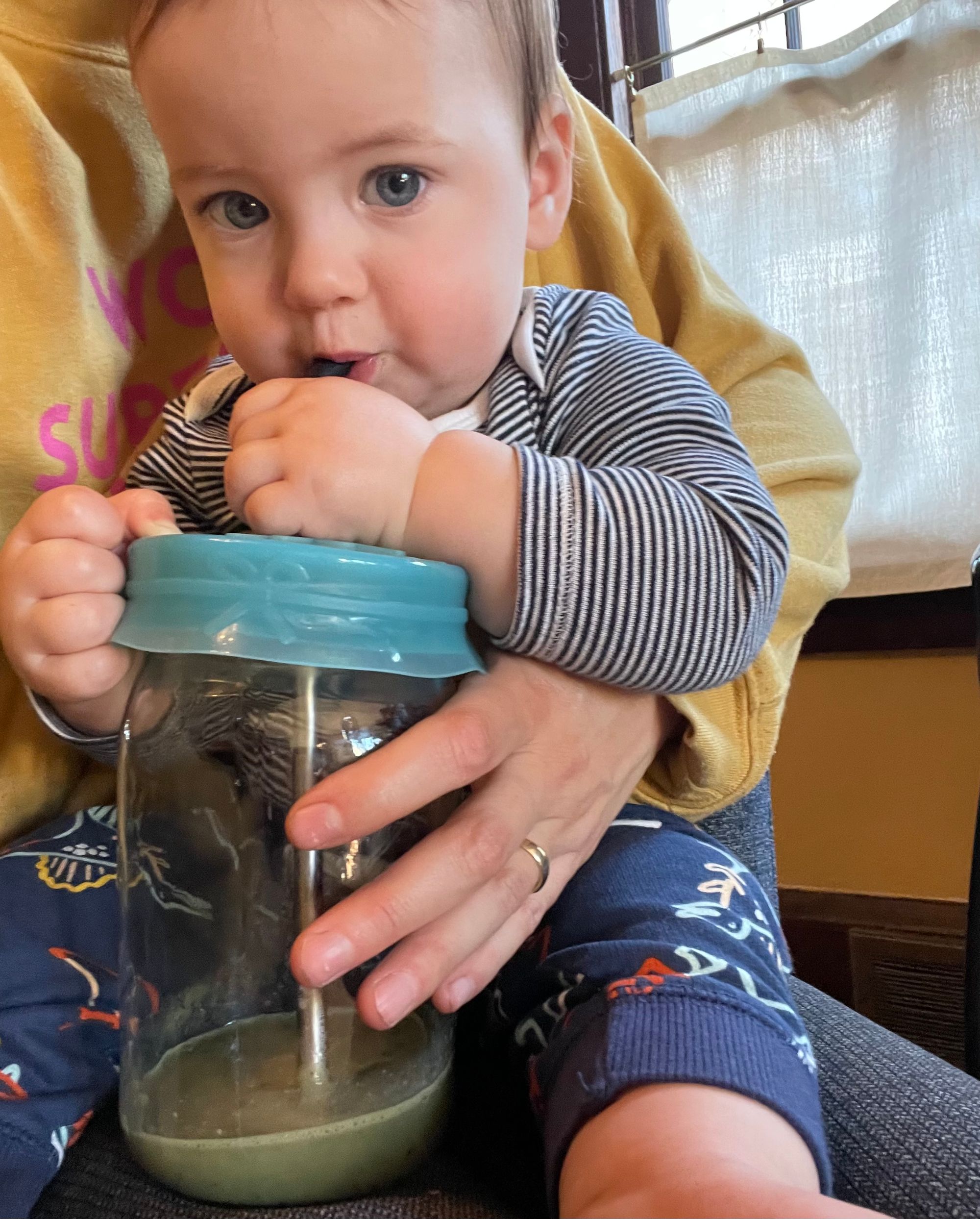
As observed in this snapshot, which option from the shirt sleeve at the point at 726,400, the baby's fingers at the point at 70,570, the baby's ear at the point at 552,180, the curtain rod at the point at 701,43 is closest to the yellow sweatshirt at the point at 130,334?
the shirt sleeve at the point at 726,400

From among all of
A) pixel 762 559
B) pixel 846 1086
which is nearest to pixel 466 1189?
pixel 846 1086

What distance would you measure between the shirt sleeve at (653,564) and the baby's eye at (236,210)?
0.26 meters

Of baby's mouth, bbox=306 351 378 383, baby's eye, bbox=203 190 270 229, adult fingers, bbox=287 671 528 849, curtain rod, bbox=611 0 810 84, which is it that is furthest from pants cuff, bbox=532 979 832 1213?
curtain rod, bbox=611 0 810 84

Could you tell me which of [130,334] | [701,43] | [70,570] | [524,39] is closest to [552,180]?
[524,39]

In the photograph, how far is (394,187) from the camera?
60 cm

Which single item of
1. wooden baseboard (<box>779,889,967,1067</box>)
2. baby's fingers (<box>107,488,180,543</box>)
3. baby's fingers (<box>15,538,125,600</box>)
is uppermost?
baby's fingers (<box>107,488,180,543</box>)

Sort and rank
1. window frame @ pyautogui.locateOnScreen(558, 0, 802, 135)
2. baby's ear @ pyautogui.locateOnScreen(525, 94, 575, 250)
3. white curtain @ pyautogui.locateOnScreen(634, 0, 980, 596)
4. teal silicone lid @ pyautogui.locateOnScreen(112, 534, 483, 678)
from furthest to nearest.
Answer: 1. window frame @ pyautogui.locateOnScreen(558, 0, 802, 135)
2. white curtain @ pyautogui.locateOnScreen(634, 0, 980, 596)
3. baby's ear @ pyautogui.locateOnScreen(525, 94, 575, 250)
4. teal silicone lid @ pyautogui.locateOnScreen(112, 534, 483, 678)

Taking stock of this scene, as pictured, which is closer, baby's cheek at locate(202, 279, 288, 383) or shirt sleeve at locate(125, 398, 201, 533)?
baby's cheek at locate(202, 279, 288, 383)

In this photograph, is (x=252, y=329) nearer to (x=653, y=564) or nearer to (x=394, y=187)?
(x=394, y=187)

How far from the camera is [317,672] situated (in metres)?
0.46

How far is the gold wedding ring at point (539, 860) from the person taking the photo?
0.52m

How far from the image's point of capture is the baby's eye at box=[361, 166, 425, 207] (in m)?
0.59

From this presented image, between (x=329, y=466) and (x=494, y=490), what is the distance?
0.27ft

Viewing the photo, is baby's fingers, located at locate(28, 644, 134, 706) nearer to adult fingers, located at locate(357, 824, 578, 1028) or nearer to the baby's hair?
adult fingers, located at locate(357, 824, 578, 1028)
